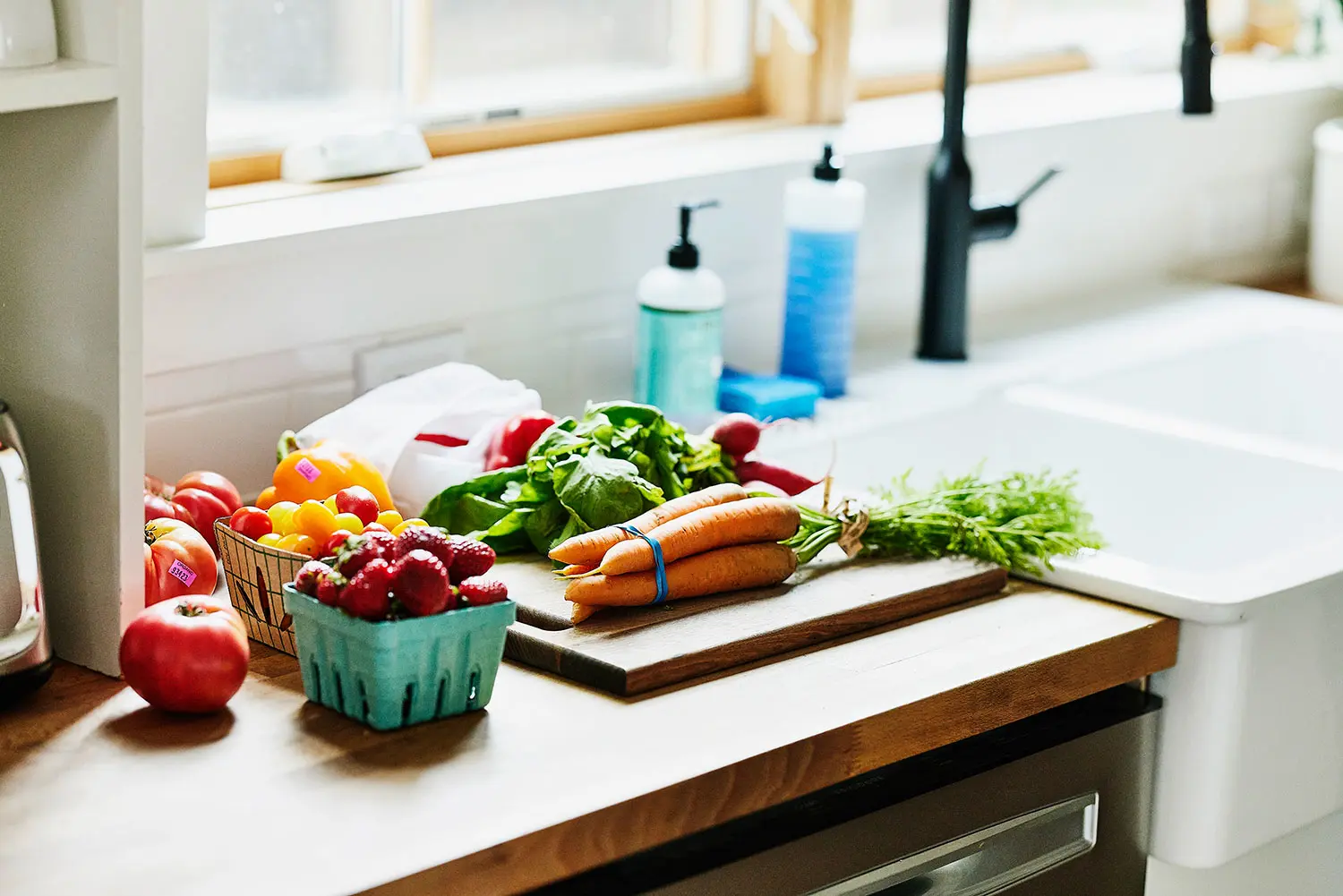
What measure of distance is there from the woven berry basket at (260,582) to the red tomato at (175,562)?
37mm

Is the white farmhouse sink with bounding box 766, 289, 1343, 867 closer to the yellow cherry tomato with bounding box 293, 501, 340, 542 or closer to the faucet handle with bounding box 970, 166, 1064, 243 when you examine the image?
the faucet handle with bounding box 970, 166, 1064, 243

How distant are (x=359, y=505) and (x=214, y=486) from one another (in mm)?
171

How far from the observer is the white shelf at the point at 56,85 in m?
1.05

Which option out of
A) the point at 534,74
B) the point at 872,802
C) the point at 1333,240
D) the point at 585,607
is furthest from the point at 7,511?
the point at 1333,240

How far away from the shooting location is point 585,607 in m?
1.30

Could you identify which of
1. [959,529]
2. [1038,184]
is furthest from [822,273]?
[959,529]

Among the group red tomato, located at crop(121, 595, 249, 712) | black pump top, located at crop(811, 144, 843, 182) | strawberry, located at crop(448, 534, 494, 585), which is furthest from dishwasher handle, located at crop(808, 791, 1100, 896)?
black pump top, located at crop(811, 144, 843, 182)

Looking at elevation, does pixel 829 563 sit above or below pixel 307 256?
below

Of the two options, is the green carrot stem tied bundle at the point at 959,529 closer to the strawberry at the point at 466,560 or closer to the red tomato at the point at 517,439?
the red tomato at the point at 517,439

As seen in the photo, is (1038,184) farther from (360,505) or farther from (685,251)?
(360,505)

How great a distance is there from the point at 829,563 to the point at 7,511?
646 mm

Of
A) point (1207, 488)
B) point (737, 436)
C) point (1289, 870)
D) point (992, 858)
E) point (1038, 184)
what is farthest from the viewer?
point (1038, 184)

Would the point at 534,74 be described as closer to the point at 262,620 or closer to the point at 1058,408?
the point at 1058,408

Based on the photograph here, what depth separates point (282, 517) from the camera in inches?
51.5
